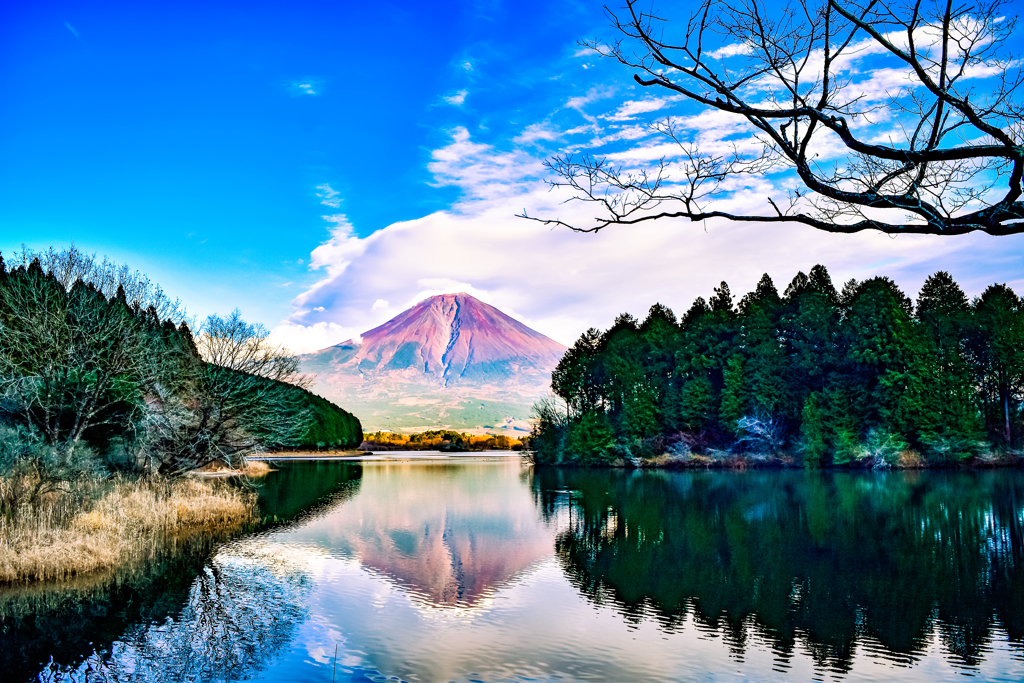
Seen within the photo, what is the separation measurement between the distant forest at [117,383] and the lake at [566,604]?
16.8 feet

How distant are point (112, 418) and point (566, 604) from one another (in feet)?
60.8

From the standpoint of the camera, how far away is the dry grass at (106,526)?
540 inches

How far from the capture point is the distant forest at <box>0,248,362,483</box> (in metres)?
20.3

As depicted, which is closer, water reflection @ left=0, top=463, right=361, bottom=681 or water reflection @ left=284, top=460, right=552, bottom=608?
water reflection @ left=0, top=463, right=361, bottom=681

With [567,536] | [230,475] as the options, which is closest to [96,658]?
[567,536]

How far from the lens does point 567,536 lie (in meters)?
21.9

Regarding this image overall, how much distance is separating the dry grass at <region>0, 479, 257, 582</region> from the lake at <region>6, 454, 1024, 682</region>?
1028 millimetres

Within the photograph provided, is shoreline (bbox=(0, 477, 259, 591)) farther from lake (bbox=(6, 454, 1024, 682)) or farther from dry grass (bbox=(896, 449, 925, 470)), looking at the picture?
dry grass (bbox=(896, 449, 925, 470))

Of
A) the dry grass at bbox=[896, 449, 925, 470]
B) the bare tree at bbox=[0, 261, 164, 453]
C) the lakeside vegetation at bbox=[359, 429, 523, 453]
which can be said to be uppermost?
the bare tree at bbox=[0, 261, 164, 453]

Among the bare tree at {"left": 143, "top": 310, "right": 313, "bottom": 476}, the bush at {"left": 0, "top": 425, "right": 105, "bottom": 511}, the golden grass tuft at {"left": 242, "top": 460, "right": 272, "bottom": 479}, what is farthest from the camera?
the golden grass tuft at {"left": 242, "top": 460, "right": 272, "bottom": 479}

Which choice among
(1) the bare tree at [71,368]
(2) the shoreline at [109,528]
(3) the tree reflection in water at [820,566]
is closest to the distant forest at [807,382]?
(3) the tree reflection in water at [820,566]

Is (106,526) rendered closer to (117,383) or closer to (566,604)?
(117,383)

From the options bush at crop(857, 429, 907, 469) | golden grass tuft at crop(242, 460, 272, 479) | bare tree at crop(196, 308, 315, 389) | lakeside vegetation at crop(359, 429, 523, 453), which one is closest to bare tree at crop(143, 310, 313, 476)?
bare tree at crop(196, 308, 315, 389)

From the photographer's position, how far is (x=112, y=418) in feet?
78.0
